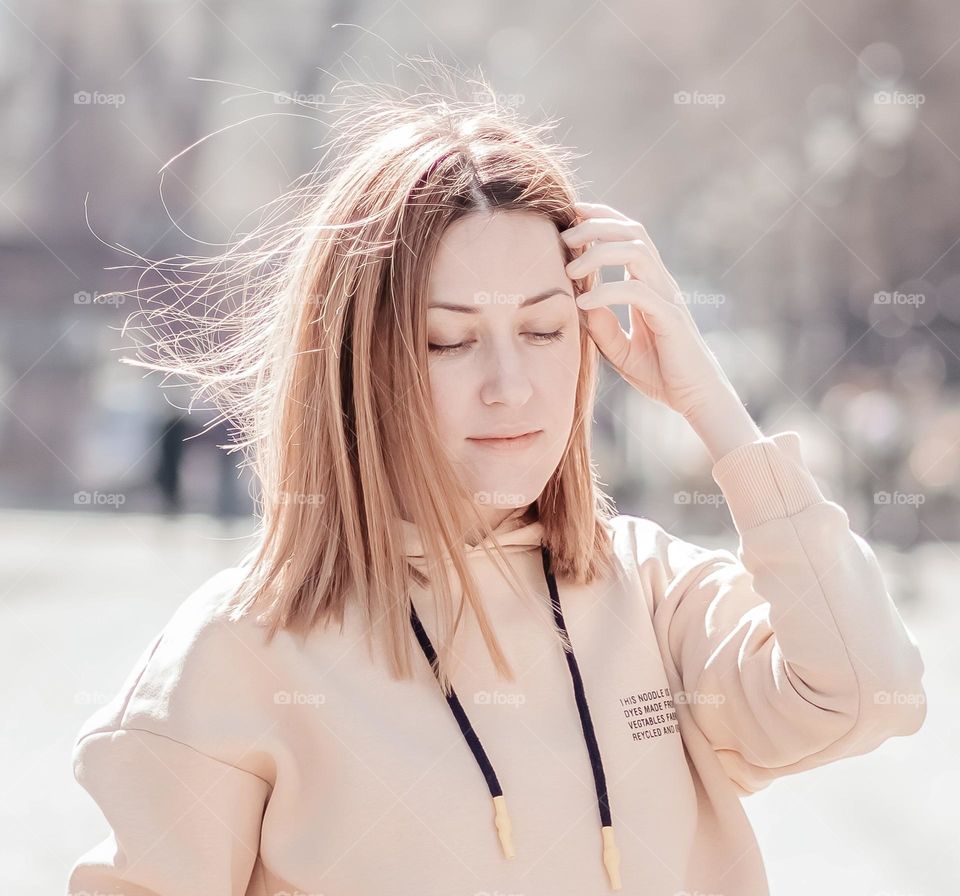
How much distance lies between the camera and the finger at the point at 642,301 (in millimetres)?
1588

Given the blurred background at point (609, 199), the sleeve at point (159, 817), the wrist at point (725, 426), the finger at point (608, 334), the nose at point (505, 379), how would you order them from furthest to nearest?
1. the blurred background at point (609, 199)
2. the finger at point (608, 334)
3. the wrist at point (725, 426)
4. the nose at point (505, 379)
5. the sleeve at point (159, 817)

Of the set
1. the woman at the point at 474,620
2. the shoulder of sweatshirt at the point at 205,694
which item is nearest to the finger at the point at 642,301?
the woman at the point at 474,620

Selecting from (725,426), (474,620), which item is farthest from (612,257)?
(474,620)

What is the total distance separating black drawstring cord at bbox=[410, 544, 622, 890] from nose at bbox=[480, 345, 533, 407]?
332 mm

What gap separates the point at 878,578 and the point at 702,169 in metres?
11.5

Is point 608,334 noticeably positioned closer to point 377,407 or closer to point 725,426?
point 725,426

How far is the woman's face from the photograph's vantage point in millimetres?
1527

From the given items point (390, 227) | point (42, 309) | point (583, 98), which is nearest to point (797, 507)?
point (390, 227)

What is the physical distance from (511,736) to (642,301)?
2.15 feet

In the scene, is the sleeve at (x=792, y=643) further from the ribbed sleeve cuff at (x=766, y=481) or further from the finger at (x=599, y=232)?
the finger at (x=599, y=232)

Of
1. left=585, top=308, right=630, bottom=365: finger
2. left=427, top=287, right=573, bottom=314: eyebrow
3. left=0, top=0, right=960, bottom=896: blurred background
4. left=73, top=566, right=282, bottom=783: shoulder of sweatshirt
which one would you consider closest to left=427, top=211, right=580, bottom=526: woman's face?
left=427, top=287, right=573, bottom=314: eyebrow

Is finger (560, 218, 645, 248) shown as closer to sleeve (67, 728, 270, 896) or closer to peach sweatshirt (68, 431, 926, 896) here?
peach sweatshirt (68, 431, 926, 896)

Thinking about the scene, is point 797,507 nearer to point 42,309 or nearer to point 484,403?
point 484,403

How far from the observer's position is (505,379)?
1511mm
